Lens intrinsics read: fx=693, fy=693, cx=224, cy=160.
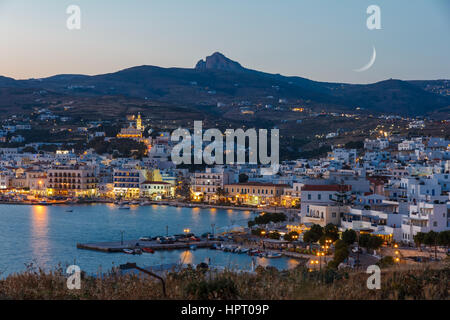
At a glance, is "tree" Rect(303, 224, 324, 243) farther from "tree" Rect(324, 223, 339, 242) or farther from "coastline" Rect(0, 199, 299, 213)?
"coastline" Rect(0, 199, 299, 213)

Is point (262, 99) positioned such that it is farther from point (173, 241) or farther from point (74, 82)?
point (173, 241)

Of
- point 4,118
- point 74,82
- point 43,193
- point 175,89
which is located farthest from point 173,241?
point 74,82

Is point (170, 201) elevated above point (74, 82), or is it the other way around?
point (74, 82)

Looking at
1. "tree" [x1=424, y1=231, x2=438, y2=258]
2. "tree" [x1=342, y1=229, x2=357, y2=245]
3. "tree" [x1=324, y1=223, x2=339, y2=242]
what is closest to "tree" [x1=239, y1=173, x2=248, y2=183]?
"tree" [x1=324, y1=223, x2=339, y2=242]

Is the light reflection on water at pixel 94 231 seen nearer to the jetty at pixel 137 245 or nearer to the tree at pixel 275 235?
the jetty at pixel 137 245

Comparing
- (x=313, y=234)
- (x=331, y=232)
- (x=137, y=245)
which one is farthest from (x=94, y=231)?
(x=331, y=232)

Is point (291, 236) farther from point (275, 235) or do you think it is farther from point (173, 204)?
point (173, 204)
